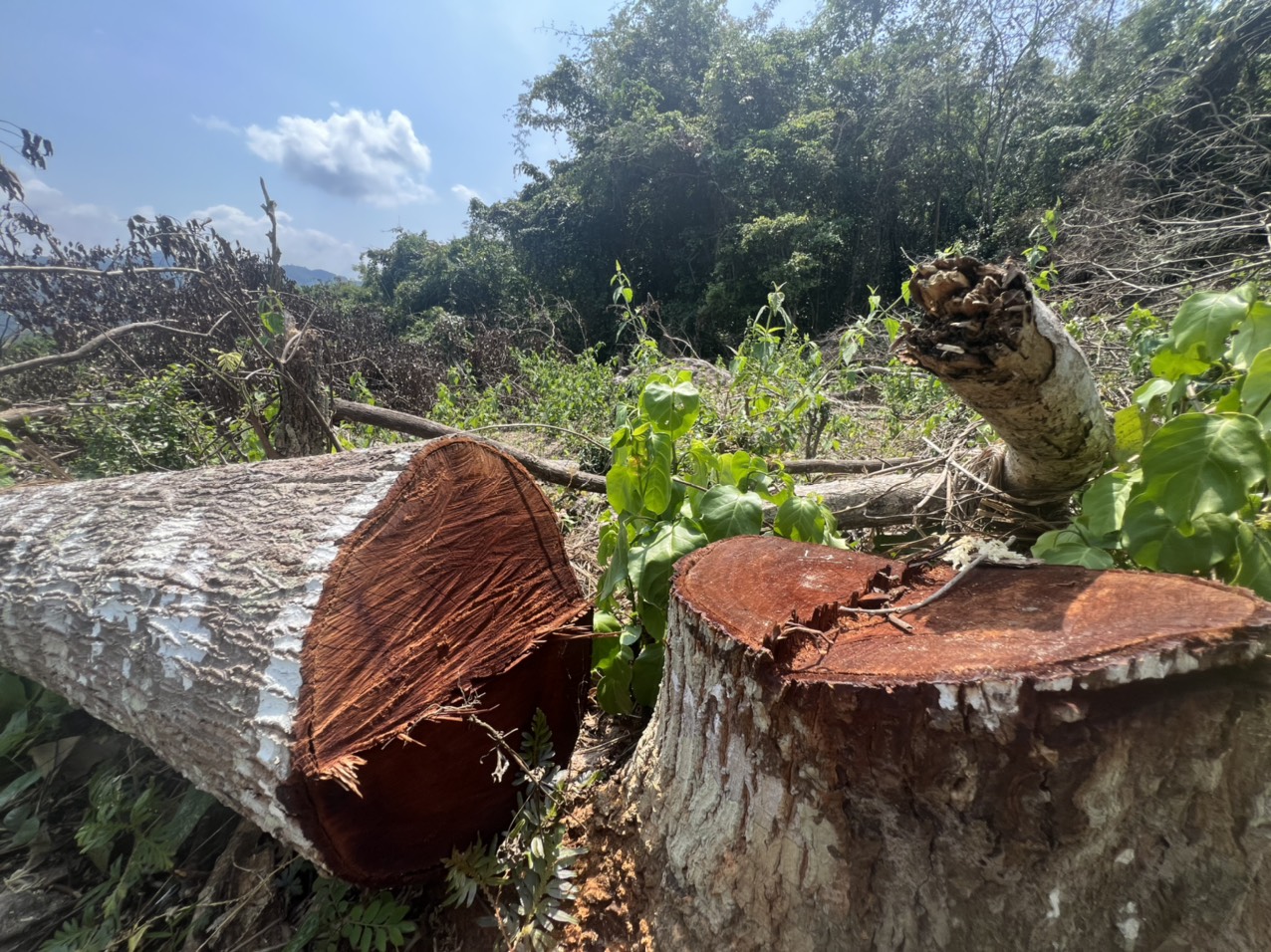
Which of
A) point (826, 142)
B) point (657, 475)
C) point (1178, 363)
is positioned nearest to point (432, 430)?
point (657, 475)

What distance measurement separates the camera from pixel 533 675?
1.47 m

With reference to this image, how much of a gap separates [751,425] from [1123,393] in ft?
5.45

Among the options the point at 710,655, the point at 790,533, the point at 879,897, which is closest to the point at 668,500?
the point at 790,533

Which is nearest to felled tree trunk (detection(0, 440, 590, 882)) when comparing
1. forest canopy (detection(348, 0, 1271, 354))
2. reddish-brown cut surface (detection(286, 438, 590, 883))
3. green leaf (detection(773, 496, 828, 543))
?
reddish-brown cut surface (detection(286, 438, 590, 883))

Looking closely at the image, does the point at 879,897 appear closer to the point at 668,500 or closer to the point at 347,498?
the point at 668,500

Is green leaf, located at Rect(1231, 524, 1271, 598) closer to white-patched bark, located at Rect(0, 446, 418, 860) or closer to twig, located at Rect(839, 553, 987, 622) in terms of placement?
twig, located at Rect(839, 553, 987, 622)

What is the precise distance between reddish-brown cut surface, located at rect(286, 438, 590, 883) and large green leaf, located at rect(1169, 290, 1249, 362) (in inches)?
55.8

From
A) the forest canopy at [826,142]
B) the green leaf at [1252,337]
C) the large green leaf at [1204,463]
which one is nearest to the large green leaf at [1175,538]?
the large green leaf at [1204,463]

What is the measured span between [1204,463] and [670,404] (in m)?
0.98

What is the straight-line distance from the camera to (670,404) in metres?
1.43

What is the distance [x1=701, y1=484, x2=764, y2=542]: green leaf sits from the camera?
1350 mm

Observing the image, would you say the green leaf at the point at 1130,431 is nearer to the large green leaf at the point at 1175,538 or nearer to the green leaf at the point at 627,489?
the large green leaf at the point at 1175,538

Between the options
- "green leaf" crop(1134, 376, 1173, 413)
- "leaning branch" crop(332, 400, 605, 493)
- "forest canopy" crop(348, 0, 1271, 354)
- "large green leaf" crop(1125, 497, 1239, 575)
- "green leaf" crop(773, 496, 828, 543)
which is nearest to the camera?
"large green leaf" crop(1125, 497, 1239, 575)

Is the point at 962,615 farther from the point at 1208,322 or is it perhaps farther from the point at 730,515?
the point at 1208,322
